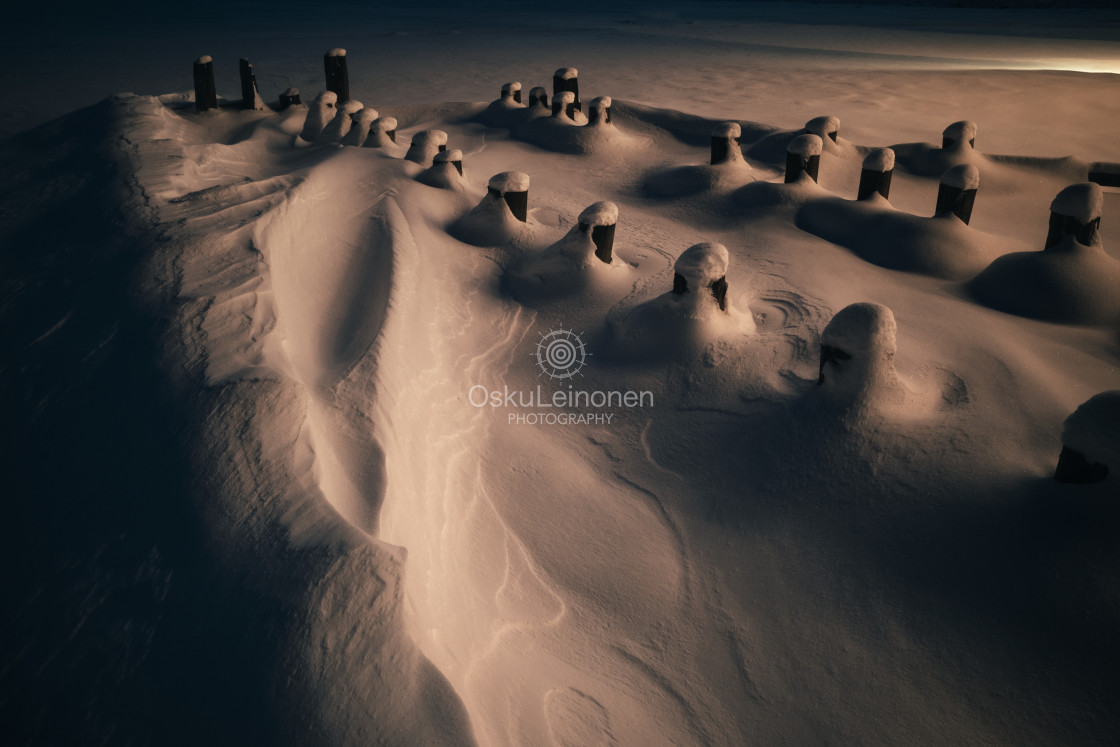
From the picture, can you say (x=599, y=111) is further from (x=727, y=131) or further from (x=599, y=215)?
(x=599, y=215)

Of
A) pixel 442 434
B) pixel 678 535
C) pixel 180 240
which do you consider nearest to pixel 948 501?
pixel 678 535

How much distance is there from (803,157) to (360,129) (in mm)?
3184

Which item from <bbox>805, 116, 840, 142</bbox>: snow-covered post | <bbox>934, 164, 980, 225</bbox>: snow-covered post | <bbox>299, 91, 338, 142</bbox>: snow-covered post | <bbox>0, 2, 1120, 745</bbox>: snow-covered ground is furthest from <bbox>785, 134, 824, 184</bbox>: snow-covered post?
<bbox>299, 91, 338, 142</bbox>: snow-covered post

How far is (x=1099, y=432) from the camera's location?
1.82 metres

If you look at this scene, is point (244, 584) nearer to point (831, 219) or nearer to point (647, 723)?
point (647, 723)

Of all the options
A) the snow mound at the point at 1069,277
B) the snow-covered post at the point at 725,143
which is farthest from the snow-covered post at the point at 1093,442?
the snow-covered post at the point at 725,143

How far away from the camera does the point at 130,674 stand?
1.55 meters

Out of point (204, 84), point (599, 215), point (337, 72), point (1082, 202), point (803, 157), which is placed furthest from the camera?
point (337, 72)

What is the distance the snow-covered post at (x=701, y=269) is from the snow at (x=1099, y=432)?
136cm

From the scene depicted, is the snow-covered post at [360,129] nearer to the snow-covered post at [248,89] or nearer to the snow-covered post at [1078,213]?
the snow-covered post at [248,89]

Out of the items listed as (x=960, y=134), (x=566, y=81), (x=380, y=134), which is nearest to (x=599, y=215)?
(x=380, y=134)

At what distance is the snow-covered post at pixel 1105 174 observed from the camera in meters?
4.82

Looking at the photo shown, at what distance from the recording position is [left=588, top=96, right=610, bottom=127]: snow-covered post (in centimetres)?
559

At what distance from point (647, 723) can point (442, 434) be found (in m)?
1.31
